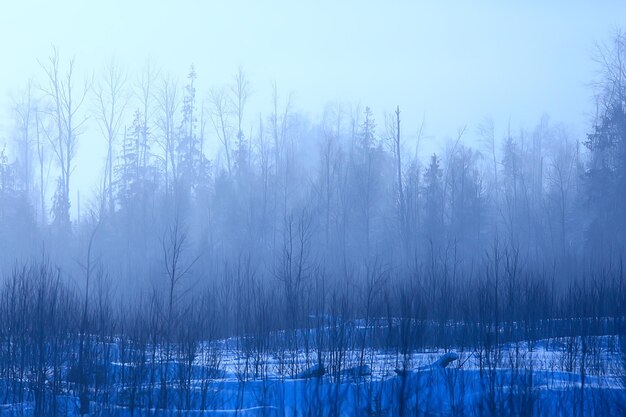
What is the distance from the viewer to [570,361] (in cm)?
812

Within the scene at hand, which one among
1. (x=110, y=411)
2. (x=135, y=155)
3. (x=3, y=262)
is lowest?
(x=110, y=411)

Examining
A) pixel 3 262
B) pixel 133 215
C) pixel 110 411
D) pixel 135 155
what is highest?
pixel 135 155

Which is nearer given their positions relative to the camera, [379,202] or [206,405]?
[206,405]

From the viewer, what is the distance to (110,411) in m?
6.69

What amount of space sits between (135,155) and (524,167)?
79.0ft

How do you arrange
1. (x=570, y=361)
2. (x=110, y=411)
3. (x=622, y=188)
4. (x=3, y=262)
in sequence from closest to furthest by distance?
(x=110, y=411)
(x=570, y=361)
(x=622, y=188)
(x=3, y=262)

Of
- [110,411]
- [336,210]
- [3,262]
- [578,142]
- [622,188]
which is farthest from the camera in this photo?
[578,142]

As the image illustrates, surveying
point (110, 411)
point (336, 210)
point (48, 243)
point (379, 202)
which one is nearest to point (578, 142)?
point (379, 202)

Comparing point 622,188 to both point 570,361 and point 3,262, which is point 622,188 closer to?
point 570,361

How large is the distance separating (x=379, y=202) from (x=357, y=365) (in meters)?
30.2

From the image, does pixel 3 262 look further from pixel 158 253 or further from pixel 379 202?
pixel 379 202

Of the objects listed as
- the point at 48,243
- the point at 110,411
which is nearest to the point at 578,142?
the point at 48,243

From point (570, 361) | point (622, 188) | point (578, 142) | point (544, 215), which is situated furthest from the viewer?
point (578, 142)

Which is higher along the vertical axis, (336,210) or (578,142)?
(578,142)
